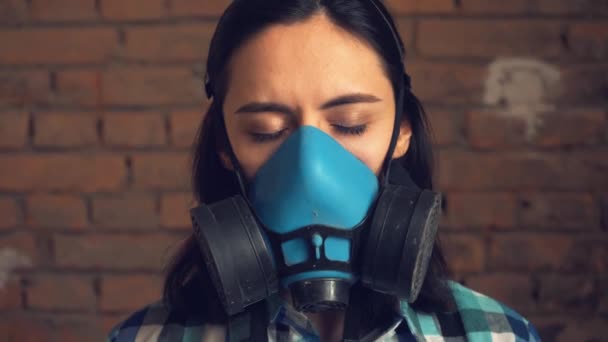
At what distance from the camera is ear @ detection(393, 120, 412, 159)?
1.19 meters

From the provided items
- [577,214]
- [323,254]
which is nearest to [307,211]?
[323,254]

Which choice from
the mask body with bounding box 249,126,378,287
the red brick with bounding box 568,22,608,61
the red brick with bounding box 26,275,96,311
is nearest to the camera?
the mask body with bounding box 249,126,378,287

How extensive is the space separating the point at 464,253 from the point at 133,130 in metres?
0.85

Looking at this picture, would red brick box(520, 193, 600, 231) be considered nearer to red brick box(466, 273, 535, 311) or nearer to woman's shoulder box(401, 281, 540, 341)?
red brick box(466, 273, 535, 311)

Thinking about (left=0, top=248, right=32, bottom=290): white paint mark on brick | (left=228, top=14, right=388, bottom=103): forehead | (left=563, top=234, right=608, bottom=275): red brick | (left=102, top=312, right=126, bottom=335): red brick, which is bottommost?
(left=102, top=312, right=126, bottom=335): red brick

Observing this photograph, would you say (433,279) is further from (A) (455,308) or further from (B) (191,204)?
(B) (191,204)

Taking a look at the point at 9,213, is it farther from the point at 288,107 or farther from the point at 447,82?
the point at 447,82

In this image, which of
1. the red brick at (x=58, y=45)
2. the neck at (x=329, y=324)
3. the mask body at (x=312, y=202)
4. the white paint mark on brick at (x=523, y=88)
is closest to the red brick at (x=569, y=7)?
the white paint mark on brick at (x=523, y=88)

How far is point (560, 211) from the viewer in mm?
1582

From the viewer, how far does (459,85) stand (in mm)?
1569

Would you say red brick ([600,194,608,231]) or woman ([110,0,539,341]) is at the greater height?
woman ([110,0,539,341])

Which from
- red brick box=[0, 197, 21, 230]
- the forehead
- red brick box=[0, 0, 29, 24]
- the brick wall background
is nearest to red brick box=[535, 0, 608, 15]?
the brick wall background

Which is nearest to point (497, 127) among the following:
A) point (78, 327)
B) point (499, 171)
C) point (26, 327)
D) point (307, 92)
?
point (499, 171)

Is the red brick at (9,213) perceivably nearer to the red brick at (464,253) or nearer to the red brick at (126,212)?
the red brick at (126,212)
